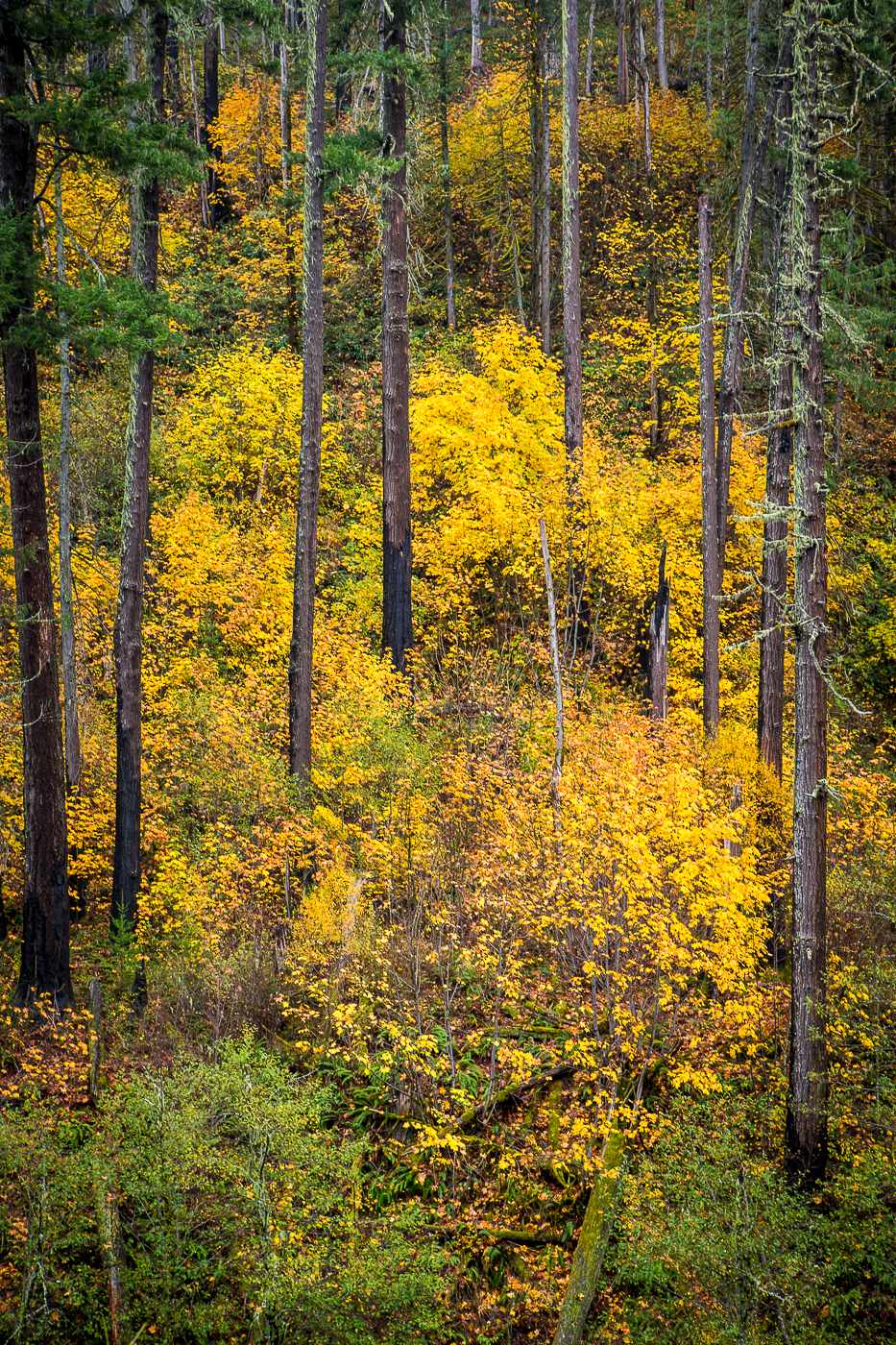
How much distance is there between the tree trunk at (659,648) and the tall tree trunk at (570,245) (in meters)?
3.44

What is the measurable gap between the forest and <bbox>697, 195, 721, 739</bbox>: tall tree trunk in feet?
0.28

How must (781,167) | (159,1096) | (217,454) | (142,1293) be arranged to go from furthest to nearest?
(217,454) → (781,167) → (159,1096) → (142,1293)

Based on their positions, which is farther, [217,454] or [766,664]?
[217,454]

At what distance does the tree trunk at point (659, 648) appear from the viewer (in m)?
13.3

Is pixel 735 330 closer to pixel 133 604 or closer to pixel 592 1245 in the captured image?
pixel 133 604

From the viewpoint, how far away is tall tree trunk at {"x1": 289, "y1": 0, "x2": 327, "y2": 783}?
11797 mm

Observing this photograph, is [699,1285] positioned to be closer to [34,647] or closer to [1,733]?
[34,647]

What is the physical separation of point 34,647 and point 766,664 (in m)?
10.4

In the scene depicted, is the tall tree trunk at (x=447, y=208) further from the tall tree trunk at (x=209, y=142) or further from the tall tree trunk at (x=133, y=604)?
the tall tree trunk at (x=133, y=604)

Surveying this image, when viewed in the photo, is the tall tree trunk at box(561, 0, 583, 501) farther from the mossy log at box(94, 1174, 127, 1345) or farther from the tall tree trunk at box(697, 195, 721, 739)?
the mossy log at box(94, 1174, 127, 1345)

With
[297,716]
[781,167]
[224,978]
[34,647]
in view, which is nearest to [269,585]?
[297,716]

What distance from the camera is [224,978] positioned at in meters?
8.09

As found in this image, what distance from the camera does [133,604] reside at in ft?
32.2

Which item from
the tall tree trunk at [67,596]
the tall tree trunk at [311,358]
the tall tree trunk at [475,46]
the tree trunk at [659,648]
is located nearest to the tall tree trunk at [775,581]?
the tree trunk at [659,648]
